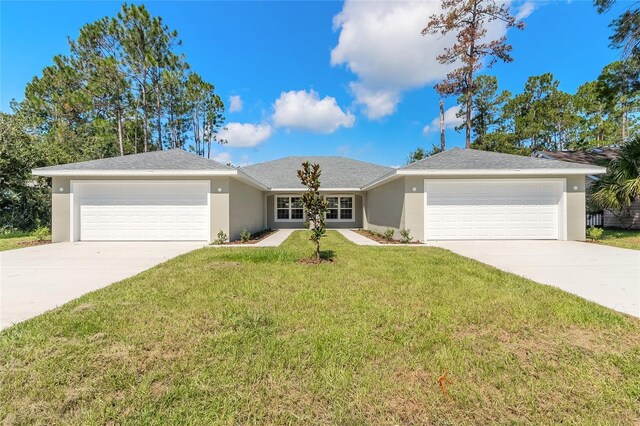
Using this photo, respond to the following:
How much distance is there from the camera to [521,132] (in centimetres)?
2630

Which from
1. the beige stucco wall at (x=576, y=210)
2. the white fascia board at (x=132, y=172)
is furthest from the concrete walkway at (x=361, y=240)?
the beige stucco wall at (x=576, y=210)

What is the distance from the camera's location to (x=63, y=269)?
6.62 meters

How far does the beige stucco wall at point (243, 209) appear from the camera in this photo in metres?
11.7

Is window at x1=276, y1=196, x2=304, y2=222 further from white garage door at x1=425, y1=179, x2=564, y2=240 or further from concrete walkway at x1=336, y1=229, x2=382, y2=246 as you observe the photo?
white garage door at x1=425, y1=179, x2=564, y2=240

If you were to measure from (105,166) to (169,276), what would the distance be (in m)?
8.05

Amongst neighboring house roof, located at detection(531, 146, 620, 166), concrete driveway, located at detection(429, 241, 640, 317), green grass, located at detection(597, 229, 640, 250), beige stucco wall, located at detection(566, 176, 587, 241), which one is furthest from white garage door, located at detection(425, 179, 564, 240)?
Result: neighboring house roof, located at detection(531, 146, 620, 166)

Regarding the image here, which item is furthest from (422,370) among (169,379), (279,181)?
(279,181)

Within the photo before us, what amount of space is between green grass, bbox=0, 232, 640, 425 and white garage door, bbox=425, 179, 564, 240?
6706 millimetres

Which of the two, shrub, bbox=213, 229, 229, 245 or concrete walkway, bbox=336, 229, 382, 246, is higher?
shrub, bbox=213, 229, 229, 245

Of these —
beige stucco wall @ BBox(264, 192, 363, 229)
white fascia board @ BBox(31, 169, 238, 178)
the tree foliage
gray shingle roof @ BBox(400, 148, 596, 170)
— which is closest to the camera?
white fascia board @ BBox(31, 169, 238, 178)

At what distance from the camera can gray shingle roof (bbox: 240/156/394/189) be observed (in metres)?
18.4

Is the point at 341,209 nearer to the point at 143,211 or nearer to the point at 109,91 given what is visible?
the point at 143,211

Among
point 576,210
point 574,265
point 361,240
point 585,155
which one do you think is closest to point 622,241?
point 576,210

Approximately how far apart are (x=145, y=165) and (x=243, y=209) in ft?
13.8
